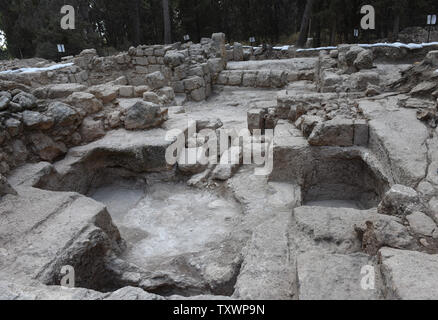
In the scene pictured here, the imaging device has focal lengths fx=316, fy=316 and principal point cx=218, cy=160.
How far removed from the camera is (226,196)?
14.3 feet

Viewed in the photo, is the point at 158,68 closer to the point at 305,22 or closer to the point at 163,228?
the point at 305,22

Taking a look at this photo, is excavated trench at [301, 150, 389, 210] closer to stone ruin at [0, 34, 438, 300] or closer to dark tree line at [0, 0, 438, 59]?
stone ruin at [0, 34, 438, 300]

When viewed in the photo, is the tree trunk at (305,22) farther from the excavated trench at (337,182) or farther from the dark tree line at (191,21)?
the excavated trench at (337,182)

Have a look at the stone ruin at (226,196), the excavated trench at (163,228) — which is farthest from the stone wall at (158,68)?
the excavated trench at (163,228)

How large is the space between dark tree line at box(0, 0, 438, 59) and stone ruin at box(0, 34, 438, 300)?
10.2 m

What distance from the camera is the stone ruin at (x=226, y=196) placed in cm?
217

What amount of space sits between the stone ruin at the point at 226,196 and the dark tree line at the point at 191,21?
10.2 metres

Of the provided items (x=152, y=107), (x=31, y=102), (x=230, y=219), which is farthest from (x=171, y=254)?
(x=31, y=102)

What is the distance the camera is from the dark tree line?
15.8 metres

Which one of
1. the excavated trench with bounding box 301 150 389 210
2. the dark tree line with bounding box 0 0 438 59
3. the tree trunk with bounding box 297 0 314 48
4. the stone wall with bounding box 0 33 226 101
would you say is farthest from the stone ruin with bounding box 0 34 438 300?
the dark tree line with bounding box 0 0 438 59

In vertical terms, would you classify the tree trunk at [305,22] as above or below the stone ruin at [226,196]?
above

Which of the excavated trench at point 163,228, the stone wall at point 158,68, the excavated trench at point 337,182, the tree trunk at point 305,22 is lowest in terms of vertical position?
the excavated trench at point 163,228
